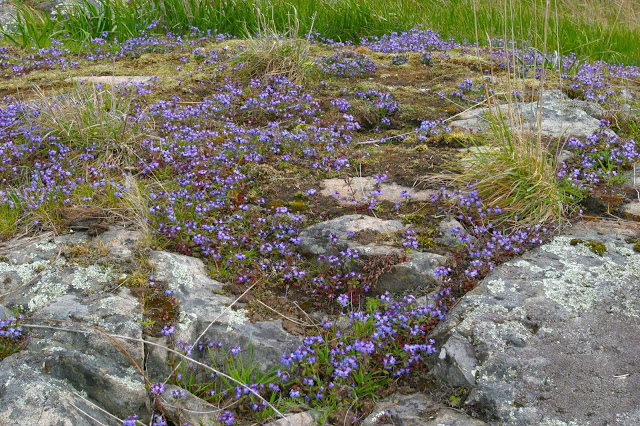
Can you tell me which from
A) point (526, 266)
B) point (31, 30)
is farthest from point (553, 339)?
point (31, 30)

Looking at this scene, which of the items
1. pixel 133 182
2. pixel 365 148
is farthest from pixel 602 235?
pixel 133 182

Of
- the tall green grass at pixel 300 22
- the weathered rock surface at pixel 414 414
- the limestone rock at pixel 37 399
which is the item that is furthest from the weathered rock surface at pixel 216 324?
the tall green grass at pixel 300 22

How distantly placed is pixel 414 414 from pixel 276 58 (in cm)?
440

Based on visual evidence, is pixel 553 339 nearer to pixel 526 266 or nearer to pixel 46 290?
pixel 526 266

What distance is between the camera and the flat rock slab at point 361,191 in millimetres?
4340

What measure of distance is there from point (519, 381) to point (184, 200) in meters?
2.62

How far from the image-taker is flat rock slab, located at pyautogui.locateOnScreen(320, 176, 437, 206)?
4340 millimetres

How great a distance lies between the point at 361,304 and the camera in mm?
3605

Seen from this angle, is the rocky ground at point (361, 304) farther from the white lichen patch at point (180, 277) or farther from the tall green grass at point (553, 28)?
the tall green grass at point (553, 28)

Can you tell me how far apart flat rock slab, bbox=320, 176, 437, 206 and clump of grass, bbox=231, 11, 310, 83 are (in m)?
1.94

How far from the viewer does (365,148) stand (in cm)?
507

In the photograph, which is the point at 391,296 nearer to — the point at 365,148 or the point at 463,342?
the point at 463,342

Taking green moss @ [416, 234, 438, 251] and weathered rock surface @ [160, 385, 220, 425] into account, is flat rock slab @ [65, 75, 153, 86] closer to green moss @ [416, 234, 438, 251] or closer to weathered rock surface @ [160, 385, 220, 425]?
green moss @ [416, 234, 438, 251]

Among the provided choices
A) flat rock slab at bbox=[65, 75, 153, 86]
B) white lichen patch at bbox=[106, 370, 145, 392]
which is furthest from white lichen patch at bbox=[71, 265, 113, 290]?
flat rock slab at bbox=[65, 75, 153, 86]
